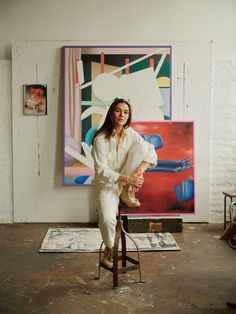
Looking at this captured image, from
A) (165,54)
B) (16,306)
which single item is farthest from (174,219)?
(16,306)

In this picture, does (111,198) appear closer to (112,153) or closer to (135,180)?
(135,180)

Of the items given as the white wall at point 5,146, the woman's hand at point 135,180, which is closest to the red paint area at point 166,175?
the white wall at point 5,146

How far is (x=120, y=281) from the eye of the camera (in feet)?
10.3

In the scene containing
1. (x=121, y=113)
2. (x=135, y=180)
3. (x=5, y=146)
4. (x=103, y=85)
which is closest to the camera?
(x=135, y=180)

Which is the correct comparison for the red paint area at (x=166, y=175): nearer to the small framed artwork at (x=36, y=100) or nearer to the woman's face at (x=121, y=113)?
the small framed artwork at (x=36, y=100)

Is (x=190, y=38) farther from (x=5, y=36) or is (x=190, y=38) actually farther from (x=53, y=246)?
(x=53, y=246)

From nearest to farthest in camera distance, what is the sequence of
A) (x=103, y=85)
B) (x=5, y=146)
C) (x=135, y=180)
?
(x=135, y=180) < (x=103, y=85) < (x=5, y=146)

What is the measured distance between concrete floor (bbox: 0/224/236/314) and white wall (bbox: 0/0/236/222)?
1.57 metres

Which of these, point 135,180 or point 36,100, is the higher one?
point 36,100

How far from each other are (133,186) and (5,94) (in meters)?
2.77

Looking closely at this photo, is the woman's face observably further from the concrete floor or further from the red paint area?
the red paint area

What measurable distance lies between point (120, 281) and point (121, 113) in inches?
53.4

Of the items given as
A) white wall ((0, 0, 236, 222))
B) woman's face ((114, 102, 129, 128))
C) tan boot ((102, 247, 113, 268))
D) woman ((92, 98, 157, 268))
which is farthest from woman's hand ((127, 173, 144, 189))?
white wall ((0, 0, 236, 222))

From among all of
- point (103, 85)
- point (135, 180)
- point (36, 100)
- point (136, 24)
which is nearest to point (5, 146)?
point (36, 100)
